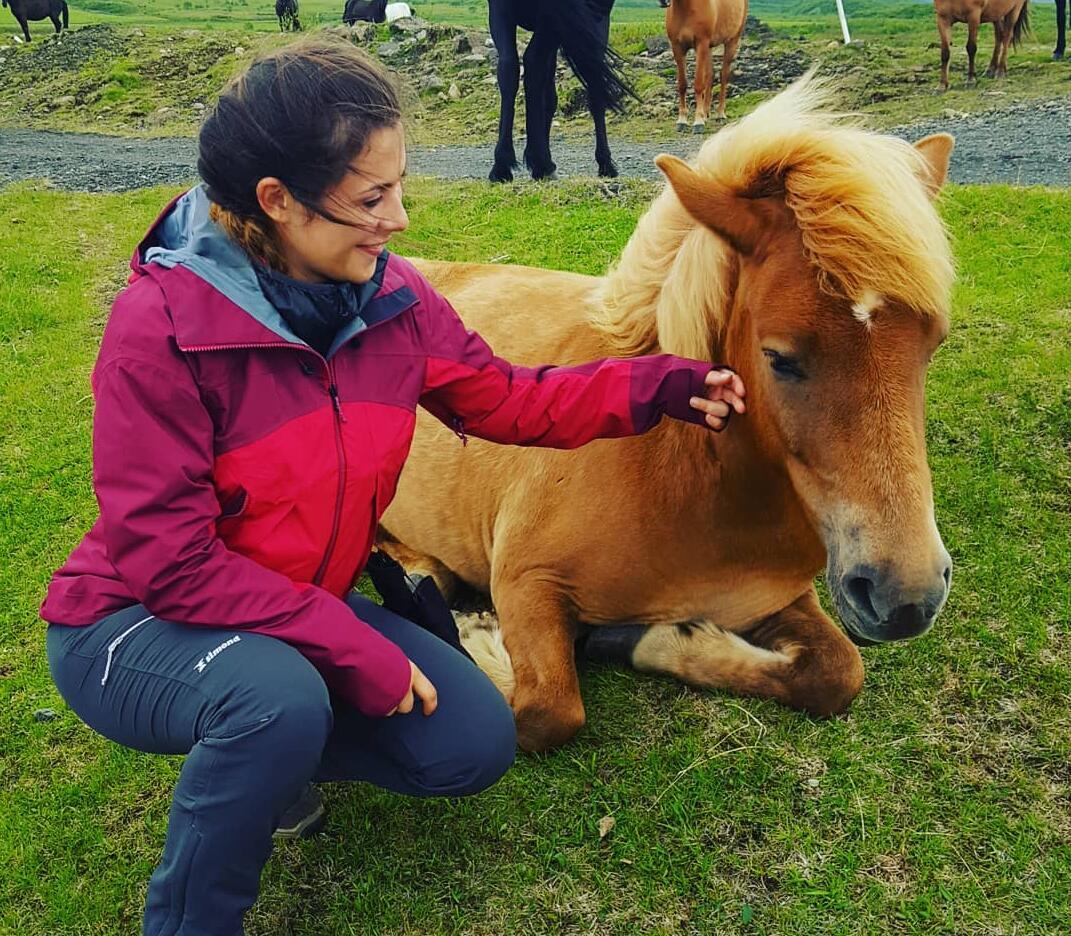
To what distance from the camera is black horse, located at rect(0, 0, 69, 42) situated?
2753cm

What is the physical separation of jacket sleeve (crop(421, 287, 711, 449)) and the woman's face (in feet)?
1.29

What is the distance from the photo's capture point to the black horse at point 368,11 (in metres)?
27.4

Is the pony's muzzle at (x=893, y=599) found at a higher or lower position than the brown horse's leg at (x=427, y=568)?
higher

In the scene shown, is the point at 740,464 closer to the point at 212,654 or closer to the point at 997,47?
the point at 212,654

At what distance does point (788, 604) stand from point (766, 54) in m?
17.6

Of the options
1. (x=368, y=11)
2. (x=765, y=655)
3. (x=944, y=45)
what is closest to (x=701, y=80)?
(x=944, y=45)

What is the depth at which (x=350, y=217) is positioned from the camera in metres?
2.14

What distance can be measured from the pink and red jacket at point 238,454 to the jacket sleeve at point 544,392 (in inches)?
4.9

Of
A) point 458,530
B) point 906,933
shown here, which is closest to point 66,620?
point 458,530

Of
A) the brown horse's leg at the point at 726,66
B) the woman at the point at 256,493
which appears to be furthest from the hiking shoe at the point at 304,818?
the brown horse's leg at the point at 726,66

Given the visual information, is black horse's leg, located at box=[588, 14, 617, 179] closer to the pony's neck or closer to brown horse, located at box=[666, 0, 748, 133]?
brown horse, located at box=[666, 0, 748, 133]

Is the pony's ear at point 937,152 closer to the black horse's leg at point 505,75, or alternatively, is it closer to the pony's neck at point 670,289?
the pony's neck at point 670,289

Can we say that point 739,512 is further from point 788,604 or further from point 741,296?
point 741,296

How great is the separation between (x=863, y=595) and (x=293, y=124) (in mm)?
1629
